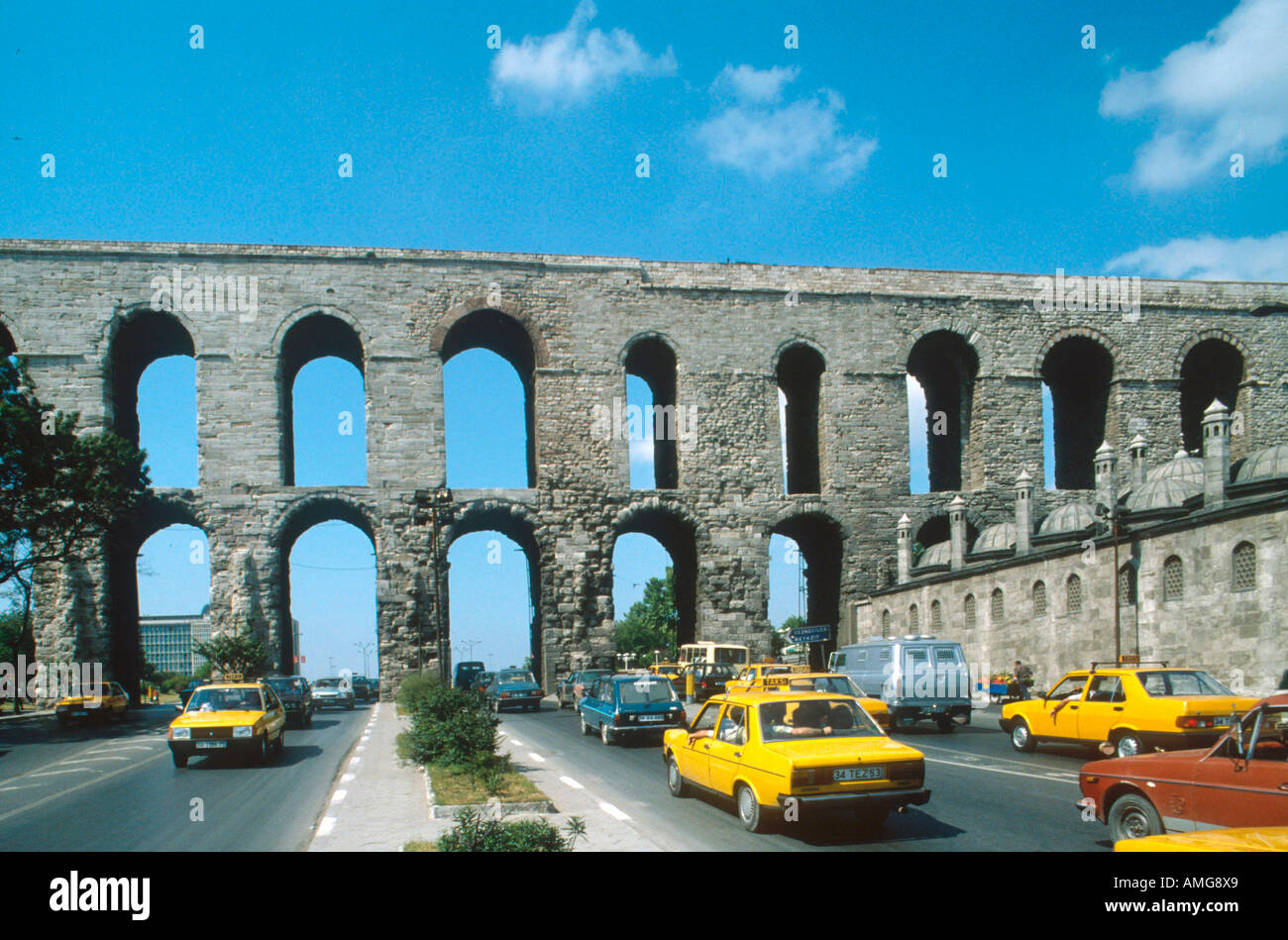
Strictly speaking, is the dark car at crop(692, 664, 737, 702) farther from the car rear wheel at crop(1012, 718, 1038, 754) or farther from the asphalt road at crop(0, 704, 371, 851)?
the car rear wheel at crop(1012, 718, 1038, 754)

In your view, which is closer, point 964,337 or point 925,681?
point 925,681

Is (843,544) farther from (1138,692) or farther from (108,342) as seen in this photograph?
(108,342)

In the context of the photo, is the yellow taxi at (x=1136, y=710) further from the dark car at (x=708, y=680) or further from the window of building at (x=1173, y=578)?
the dark car at (x=708, y=680)

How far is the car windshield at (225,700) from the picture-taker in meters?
16.7

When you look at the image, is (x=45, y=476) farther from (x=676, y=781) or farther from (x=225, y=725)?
(x=676, y=781)

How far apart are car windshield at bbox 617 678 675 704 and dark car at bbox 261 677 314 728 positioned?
11051mm

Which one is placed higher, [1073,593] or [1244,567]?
[1244,567]

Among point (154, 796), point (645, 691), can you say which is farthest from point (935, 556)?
point (154, 796)

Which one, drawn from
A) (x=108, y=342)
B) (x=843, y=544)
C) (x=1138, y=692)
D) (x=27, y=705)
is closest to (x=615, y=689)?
(x=1138, y=692)

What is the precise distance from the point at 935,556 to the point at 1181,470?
1221cm

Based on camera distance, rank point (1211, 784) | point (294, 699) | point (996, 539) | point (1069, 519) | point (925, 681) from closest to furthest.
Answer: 1. point (1211, 784)
2. point (925, 681)
3. point (294, 699)
4. point (1069, 519)
5. point (996, 539)

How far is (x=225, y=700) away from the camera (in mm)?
16984

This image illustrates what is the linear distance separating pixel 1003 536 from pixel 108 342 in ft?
119
